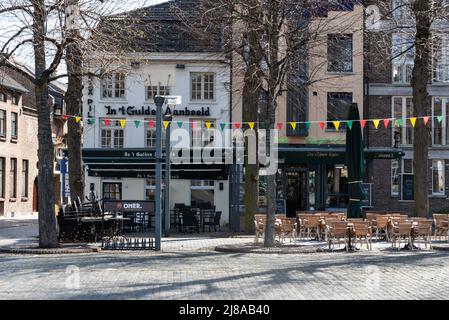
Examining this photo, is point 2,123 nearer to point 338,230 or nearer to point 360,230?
point 338,230

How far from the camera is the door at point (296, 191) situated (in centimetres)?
3341

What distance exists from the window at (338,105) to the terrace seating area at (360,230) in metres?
10.7

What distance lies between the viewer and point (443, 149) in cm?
3434

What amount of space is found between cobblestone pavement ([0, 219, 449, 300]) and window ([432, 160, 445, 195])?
16915mm

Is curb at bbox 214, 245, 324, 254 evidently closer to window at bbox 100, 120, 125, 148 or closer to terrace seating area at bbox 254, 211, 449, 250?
terrace seating area at bbox 254, 211, 449, 250

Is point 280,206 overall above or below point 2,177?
below

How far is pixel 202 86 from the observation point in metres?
33.6

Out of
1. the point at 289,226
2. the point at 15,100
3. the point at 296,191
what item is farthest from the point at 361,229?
the point at 15,100

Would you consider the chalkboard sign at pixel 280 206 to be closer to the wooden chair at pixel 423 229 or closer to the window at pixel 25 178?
the wooden chair at pixel 423 229

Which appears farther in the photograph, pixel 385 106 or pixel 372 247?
pixel 385 106

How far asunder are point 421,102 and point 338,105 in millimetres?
9905

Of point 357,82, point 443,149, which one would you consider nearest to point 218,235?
point 357,82
